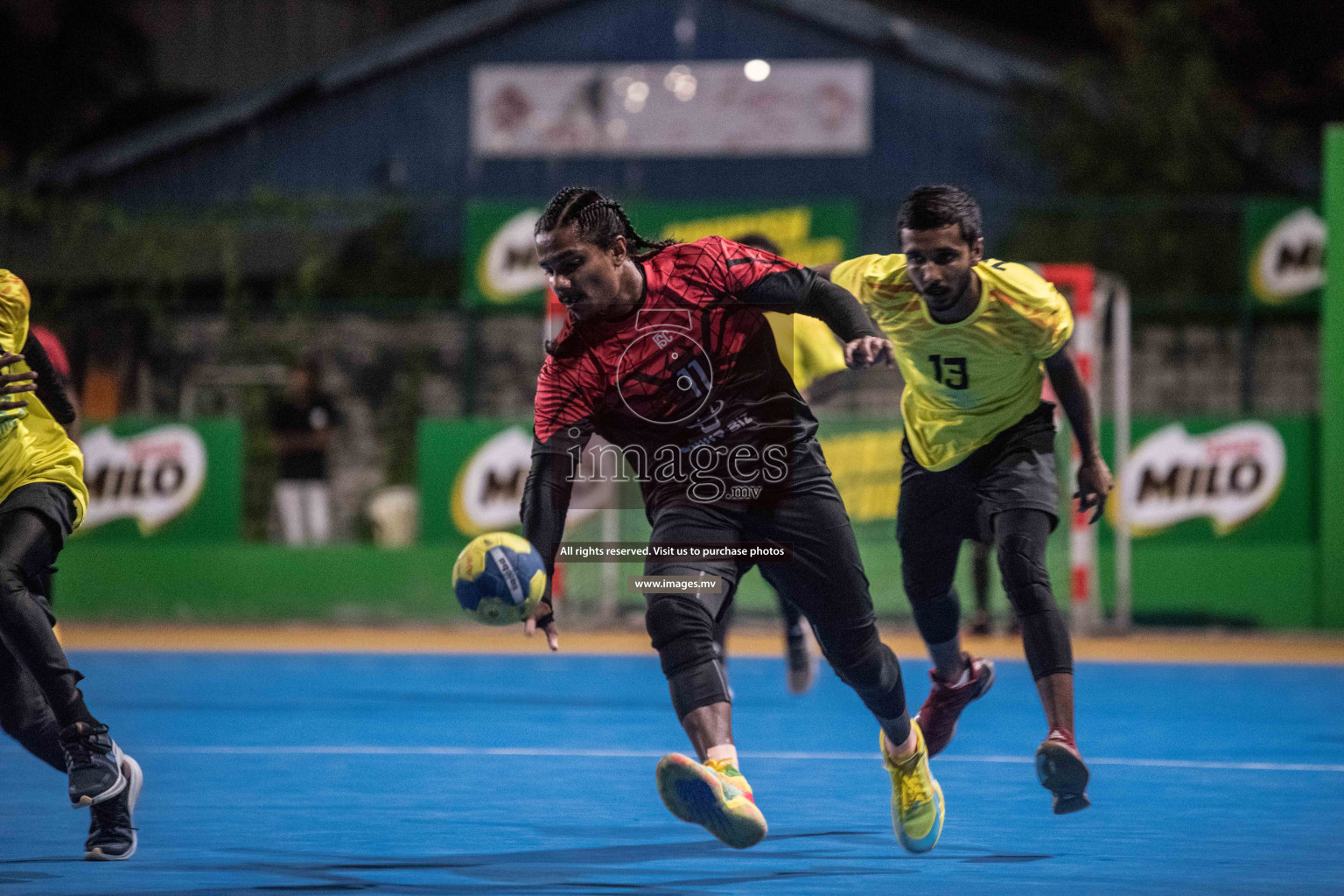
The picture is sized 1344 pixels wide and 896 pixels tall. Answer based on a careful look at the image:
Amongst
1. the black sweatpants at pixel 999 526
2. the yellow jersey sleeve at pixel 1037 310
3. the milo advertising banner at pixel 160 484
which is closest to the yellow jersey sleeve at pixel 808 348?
the black sweatpants at pixel 999 526

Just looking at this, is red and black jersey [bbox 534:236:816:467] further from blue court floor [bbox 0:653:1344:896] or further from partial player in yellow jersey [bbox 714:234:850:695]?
partial player in yellow jersey [bbox 714:234:850:695]

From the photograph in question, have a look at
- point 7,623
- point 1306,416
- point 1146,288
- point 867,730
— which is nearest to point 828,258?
point 1146,288

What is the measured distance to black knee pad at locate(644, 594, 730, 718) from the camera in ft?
17.3

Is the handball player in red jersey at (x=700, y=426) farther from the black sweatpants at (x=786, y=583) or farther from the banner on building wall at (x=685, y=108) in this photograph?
the banner on building wall at (x=685, y=108)

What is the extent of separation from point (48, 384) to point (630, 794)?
8.80 feet

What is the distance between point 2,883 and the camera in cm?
518

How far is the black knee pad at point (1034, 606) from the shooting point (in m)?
6.32

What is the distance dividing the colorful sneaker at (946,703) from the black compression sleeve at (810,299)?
203 cm

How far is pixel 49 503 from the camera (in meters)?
5.78

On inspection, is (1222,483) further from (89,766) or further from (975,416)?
(89,766)

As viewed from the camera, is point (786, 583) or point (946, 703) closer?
point (786, 583)

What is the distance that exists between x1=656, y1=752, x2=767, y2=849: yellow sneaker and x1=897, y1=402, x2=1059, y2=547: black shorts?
6.61ft

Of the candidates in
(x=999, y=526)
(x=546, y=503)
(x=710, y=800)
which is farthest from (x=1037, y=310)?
(x=710, y=800)

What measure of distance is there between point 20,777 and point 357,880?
2.68 m
